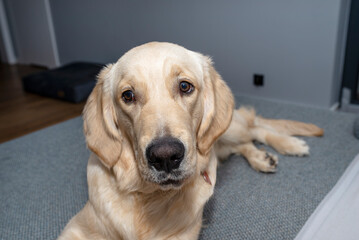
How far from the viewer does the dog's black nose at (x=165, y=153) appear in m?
0.95

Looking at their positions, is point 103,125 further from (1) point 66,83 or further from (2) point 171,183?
(1) point 66,83

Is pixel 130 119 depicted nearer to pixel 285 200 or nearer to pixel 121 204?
pixel 121 204

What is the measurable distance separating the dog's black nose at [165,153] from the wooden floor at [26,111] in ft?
7.91

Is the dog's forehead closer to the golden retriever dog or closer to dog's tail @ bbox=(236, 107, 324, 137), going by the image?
the golden retriever dog

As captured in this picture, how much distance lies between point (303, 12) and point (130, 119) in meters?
2.44

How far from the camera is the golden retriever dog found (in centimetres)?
103

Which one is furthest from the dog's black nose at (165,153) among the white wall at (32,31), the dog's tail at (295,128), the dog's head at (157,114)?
the white wall at (32,31)

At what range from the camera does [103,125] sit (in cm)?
128

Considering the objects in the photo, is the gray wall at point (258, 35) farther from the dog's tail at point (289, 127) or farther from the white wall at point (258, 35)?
the dog's tail at point (289, 127)

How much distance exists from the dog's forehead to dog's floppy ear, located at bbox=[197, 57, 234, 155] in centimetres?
10

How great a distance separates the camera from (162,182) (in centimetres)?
102

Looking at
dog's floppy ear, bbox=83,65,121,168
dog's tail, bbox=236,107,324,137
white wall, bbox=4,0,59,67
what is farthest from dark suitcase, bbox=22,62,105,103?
dog's floppy ear, bbox=83,65,121,168

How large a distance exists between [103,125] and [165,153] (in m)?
0.43

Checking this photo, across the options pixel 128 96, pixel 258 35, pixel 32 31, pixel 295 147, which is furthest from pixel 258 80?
pixel 32 31
